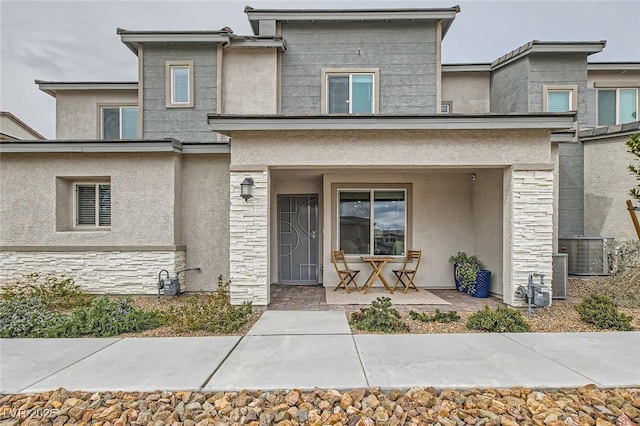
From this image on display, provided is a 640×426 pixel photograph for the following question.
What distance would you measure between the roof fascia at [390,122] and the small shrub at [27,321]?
13.2ft

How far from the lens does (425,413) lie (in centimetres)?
312

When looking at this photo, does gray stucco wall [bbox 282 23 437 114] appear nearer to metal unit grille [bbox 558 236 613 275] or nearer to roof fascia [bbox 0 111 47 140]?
metal unit grille [bbox 558 236 613 275]

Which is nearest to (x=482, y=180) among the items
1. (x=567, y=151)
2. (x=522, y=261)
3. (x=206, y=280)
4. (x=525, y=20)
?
(x=522, y=261)

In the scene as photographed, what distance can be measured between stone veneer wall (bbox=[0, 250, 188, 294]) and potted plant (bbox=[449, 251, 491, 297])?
6.47 meters

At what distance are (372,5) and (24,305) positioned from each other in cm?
1070

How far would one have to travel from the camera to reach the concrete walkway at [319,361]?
3.56 metres

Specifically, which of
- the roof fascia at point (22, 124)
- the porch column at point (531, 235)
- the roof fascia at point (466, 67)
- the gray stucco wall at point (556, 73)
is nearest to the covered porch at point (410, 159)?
the porch column at point (531, 235)

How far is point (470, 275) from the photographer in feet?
25.9

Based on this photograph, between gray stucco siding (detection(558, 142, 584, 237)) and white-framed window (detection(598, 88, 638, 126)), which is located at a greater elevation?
white-framed window (detection(598, 88, 638, 126))

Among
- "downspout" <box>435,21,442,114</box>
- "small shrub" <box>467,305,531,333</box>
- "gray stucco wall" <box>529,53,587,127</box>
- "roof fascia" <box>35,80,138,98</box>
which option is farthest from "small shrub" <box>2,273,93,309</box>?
"gray stucco wall" <box>529,53,587,127</box>

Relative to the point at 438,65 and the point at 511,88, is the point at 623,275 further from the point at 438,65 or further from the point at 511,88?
the point at 438,65

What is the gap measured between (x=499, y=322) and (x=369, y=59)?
25.1 ft

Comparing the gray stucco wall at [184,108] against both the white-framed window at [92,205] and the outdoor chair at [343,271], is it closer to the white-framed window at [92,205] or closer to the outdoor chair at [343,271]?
the white-framed window at [92,205]

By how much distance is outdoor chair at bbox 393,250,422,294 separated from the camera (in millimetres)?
8234
